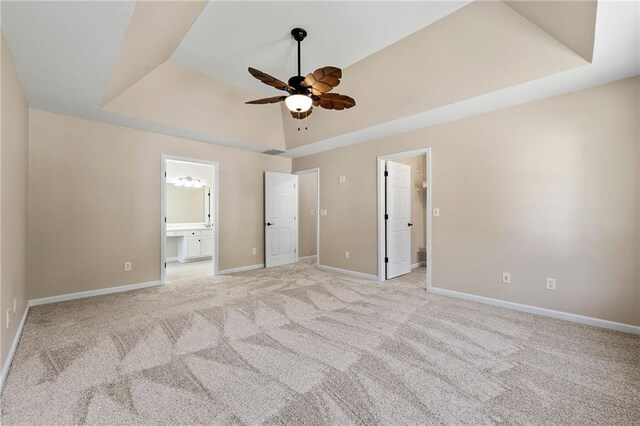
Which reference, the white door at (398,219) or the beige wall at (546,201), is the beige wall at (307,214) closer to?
the white door at (398,219)

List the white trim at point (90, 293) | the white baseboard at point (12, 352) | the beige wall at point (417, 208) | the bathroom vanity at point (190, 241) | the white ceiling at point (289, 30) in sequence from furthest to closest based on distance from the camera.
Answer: the bathroom vanity at point (190, 241) → the beige wall at point (417, 208) → the white trim at point (90, 293) → the white ceiling at point (289, 30) → the white baseboard at point (12, 352)

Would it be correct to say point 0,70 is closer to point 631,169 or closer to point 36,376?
point 36,376

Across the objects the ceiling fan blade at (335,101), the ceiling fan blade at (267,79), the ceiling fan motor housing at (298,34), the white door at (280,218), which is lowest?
the white door at (280,218)

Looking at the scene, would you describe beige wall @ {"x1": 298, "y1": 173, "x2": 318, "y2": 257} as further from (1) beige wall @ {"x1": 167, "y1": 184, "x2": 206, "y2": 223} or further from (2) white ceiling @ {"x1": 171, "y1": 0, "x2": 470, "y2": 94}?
(2) white ceiling @ {"x1": 171, "y1": 0, "x2": 470, "y2": 94}

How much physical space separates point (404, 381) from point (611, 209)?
2818 mm

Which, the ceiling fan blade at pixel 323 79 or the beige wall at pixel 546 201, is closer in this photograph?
the ceiling fan blade at pixel 323 79

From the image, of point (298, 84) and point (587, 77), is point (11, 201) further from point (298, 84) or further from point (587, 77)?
point (587, 77)

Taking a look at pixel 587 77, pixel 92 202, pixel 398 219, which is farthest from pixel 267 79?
pixel 398 219

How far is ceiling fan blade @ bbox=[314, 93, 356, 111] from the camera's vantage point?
2.95 metres

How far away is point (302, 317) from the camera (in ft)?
10.2

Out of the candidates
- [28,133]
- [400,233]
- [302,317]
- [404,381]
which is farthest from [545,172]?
[28,133]

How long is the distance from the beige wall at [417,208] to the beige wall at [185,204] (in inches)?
206

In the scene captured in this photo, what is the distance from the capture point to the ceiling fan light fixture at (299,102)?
9.25 feet

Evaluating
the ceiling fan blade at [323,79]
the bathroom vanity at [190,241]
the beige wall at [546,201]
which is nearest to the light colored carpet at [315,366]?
the beige wall at [546,201]
